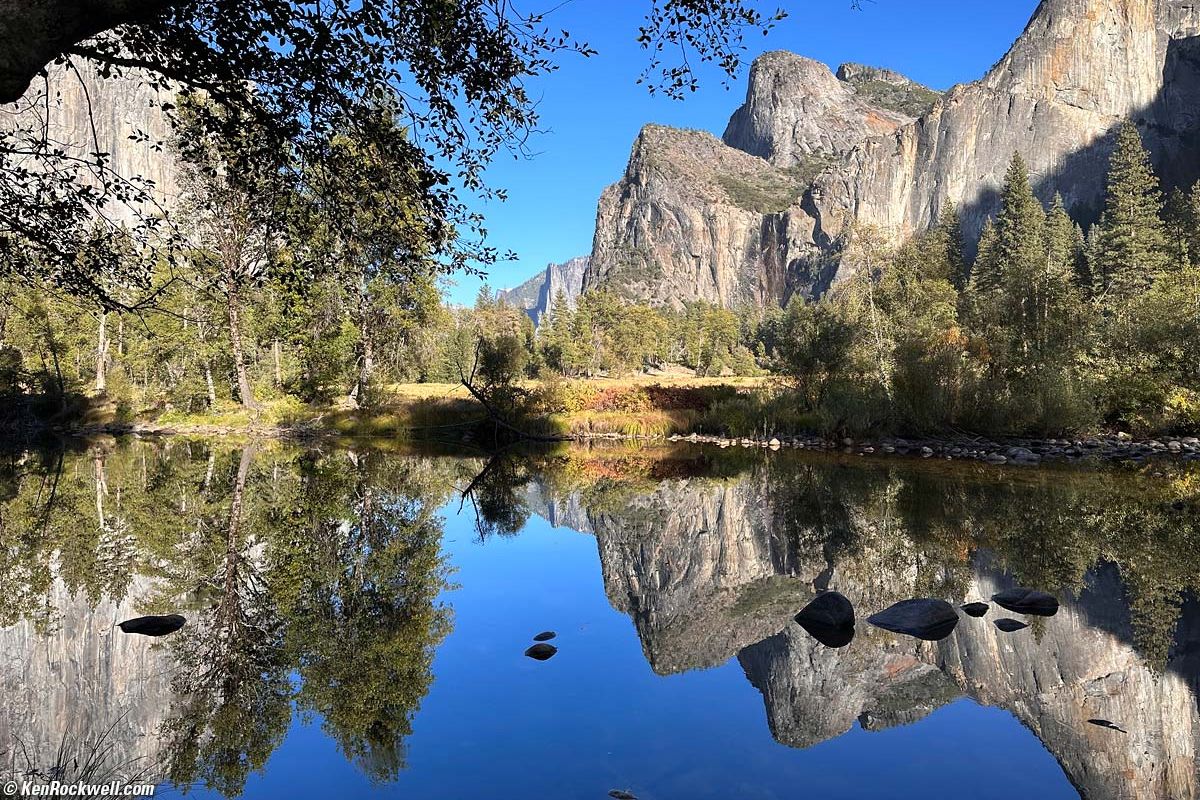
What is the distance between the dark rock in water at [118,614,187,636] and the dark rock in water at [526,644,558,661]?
3070 millimetres

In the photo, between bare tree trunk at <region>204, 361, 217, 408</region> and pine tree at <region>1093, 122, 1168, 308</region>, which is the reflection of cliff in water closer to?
bare tree trunk at <region>204, 361, 217, 408</region>

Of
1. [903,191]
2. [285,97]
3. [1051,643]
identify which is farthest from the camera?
[903,191]

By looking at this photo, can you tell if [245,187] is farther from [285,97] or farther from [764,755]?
[764,755]

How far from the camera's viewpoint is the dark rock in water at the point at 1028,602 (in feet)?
19.9

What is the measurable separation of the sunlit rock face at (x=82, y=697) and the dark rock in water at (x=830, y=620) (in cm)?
481

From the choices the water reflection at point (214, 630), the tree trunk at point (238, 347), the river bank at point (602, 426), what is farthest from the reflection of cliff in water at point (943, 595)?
the tree trunk at point (238, 347)

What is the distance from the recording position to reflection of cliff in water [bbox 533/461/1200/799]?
173 inches

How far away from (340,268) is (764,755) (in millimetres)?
5898

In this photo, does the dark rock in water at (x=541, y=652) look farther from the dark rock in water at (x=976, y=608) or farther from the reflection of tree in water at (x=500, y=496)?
the reflection of tree in water at (x=500, y=496)

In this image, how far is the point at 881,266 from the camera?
111 feet

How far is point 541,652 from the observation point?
5648mm

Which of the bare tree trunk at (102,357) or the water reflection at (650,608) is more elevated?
the bare tree trunk at (102,357)

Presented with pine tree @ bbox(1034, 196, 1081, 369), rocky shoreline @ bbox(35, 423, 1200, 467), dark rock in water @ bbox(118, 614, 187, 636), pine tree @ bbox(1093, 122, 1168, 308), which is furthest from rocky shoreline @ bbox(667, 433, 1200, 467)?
pine tree @ bbox(1093, 122, 1168, 308)

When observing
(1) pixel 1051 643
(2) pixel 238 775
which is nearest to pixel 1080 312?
(1) pixel 1051 643
